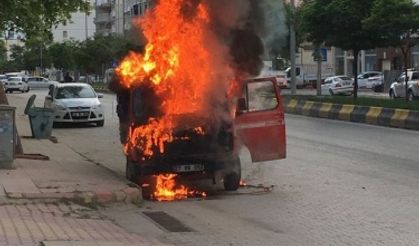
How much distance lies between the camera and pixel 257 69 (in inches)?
451

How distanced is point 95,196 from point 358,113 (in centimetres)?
1655

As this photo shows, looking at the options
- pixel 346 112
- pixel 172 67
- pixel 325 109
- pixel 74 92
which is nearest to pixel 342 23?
pixel 325 109

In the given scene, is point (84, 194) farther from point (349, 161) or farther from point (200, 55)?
point (349, 161)

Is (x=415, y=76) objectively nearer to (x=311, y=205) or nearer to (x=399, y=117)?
→ (x=399, y=117)

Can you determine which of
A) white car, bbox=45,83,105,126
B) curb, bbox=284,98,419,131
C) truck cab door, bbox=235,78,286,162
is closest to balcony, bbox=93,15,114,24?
curb, bbox=284,98,419,131

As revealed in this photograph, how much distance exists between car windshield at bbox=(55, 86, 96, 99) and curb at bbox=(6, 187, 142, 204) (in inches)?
594

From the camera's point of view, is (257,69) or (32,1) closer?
(257,69)

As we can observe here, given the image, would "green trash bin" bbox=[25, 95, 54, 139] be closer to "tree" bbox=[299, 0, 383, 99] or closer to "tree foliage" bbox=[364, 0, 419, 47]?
"tree foliage" bbox=[364, 0, 419, 47]

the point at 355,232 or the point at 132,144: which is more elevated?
the point at 132,144

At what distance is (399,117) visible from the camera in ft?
72.8

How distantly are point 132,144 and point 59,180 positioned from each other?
1346 mm

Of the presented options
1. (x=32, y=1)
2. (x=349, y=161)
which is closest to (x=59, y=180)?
(x=349, y=161)

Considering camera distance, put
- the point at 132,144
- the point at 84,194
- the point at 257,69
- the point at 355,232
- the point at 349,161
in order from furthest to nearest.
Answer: the point at 349,161
the point at 257,69
the point at 132,144
the point at 84,194
the point at 355,232

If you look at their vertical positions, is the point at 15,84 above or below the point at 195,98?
above
